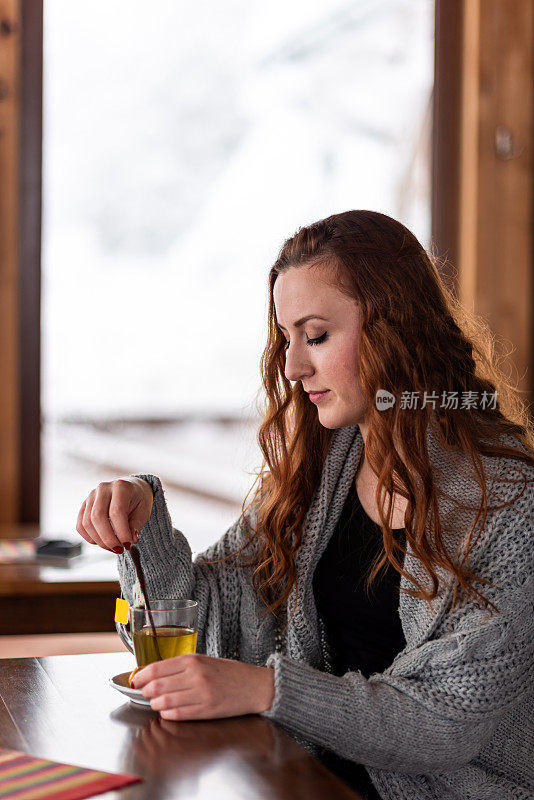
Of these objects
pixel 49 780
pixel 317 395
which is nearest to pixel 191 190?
pixel 317 395

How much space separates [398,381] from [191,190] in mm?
1720

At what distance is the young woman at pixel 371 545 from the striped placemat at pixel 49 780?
0.15 metres

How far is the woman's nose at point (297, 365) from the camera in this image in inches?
52.1

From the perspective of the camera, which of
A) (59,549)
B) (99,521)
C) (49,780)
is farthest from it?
(59,549)

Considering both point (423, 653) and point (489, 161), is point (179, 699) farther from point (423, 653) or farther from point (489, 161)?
point (489, 161)

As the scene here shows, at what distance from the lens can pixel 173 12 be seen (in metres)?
2.79

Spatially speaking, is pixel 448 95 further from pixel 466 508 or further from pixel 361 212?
pixel 466 508

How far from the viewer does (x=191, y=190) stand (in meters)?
2.87

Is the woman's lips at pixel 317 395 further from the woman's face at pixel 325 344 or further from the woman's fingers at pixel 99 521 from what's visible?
the woman's fingers at pixel 99 521

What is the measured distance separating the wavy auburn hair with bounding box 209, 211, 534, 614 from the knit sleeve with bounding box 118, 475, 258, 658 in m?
0.05

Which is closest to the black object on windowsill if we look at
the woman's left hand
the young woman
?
the young woman

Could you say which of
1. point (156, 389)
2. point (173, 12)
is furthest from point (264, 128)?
point (156, 389)

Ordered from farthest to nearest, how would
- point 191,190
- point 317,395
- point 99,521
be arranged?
point 191,190
point 317,395
point 99,521

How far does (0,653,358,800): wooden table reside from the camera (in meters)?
0.87
